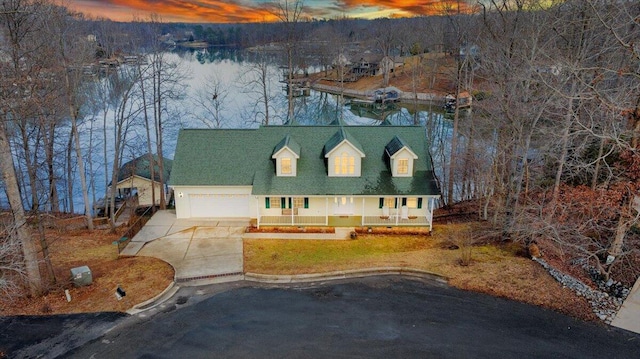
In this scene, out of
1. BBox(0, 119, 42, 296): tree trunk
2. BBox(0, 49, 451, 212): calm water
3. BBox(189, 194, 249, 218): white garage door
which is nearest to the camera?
BBox(0, 119, 42, 296): tree trunk

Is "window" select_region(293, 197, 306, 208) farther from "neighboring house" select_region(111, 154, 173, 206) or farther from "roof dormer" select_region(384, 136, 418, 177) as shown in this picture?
"neighboring house" select_region(111, 154, 173, 206)

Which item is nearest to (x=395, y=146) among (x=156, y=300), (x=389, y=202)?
(x=389, y=202)

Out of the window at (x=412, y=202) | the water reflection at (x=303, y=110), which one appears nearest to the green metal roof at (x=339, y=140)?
the window at (x=412, y=202)

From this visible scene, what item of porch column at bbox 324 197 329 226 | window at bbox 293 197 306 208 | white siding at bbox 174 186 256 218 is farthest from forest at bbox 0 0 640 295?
window at bbox 293 197 306 208

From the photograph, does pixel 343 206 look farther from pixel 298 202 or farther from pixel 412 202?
pixel 412 202

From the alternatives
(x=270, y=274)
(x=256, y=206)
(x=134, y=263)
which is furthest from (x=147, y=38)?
(x=270, y=274)

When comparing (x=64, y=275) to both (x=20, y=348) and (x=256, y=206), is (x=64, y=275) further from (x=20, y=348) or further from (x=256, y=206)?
(x=256, y=206)
